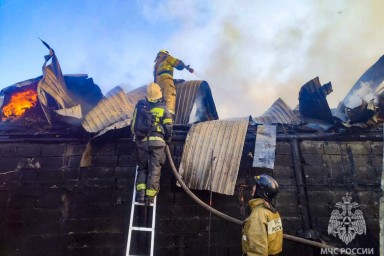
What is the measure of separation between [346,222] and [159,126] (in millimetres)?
4109

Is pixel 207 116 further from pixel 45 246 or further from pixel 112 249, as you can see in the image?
pixel 45 246

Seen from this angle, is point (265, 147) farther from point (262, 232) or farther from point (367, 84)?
Answer: point (367, 84)

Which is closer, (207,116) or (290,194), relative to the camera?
(290,194)

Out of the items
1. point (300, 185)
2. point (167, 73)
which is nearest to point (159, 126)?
point (167, 73)

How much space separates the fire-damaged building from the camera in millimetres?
5457

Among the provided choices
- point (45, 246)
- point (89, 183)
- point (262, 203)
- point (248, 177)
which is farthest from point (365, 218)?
point (45, 246)

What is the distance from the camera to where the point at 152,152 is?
4.85m

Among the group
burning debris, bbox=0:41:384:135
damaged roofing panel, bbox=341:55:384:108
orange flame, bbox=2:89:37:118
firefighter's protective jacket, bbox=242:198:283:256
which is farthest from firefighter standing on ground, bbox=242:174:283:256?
orange flame, bbox=2:89:37:118

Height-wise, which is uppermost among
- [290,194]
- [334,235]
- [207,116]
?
[207,116]

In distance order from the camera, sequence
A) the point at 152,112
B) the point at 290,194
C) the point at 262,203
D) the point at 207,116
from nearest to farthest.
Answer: the point at 262,203 → the point at 152,112 → the point at 290,194 → the point at 207,116

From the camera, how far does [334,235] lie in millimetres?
5520

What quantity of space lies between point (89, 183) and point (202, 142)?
246 centimetres

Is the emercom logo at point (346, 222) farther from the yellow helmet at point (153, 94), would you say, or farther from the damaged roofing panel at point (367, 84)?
the yellow helmet at point (153, 94)

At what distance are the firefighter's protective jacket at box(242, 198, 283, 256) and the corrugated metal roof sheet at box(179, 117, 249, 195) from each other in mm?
1598
